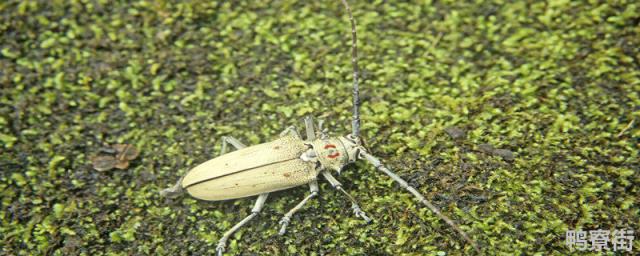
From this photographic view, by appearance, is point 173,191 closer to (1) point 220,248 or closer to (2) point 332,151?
(1) point 220,248

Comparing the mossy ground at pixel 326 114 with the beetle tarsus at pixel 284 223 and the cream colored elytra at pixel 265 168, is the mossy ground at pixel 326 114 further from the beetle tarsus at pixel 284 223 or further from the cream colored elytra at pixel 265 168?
the cream colored elytra at pixel 265 168

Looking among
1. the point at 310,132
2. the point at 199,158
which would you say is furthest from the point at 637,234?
the point at 199,158

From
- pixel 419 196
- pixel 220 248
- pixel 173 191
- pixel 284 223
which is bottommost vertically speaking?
pixel 220 248

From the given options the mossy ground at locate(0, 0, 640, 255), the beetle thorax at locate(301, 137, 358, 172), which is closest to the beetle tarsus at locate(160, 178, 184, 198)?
the mossy ground at locate(0, 0, 640, 255)

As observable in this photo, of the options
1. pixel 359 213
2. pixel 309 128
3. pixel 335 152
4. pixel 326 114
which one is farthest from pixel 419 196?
pixel 326 114

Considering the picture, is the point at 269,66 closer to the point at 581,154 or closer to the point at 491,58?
the point at 491,58
